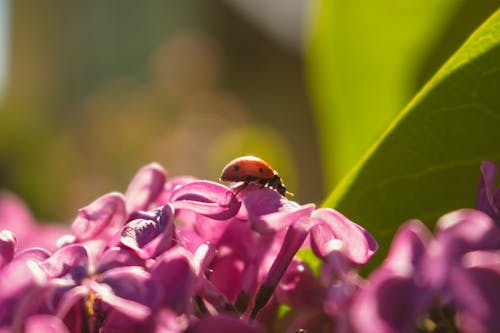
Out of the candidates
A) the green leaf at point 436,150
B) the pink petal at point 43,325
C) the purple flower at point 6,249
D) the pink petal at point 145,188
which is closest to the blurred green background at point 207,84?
the green leaf at point 436,150

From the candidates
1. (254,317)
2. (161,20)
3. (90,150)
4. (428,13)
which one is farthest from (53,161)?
(161,20)

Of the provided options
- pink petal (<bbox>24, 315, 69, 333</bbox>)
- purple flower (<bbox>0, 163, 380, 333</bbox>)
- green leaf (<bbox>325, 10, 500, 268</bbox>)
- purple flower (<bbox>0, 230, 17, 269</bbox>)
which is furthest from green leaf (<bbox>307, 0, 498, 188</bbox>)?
pink petal (<bbox>24, 315, 69, 333</bbox>)

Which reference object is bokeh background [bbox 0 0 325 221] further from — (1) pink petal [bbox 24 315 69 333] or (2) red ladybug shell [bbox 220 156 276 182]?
(1) pink petal [bbox 24 315 69 333]

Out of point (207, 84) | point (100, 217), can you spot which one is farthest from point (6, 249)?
point (207, 84)

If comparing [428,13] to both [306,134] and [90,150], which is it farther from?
[306,134]

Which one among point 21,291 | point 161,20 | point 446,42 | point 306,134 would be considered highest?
point 446,42

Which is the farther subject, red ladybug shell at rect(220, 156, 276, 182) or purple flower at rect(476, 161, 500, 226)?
red ladybug shell at rect(220, 156, 276, 182)

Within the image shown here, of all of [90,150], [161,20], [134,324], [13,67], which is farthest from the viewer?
[161,20]
